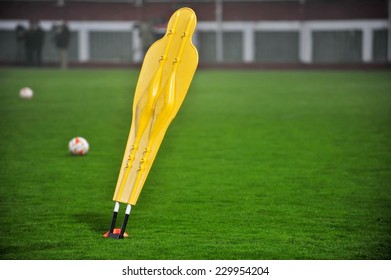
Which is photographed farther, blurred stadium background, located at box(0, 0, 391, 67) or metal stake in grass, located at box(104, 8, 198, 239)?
A: blurred stadium background, located at box(0, 0, 391, 67)

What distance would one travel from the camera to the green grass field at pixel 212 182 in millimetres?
6203

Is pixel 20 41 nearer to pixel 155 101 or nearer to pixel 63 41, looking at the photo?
pixel 63 41

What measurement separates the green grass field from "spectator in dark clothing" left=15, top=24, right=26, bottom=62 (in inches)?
736

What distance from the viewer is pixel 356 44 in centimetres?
3459

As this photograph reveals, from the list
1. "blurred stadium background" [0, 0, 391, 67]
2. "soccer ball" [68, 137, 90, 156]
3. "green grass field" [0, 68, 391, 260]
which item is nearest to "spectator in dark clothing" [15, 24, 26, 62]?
"blurred stadium background" [0, 0, 391, 67]

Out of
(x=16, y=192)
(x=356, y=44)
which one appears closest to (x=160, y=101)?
(x=16, y=192)

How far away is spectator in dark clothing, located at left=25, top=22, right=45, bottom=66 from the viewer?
34438 mm

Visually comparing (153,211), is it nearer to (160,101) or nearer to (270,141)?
(160,101)

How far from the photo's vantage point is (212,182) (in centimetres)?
873

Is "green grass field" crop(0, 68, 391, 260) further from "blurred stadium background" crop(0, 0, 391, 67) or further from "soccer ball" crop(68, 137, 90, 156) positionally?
"blurred stadium background" crop(0, 0, 391, 67)

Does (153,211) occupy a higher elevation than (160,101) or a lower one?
lower

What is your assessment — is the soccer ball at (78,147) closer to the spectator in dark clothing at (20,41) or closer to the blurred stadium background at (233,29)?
the blurred stadium background at (233,29)

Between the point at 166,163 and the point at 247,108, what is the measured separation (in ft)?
21.1

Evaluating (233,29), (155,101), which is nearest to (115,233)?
(155,101)
